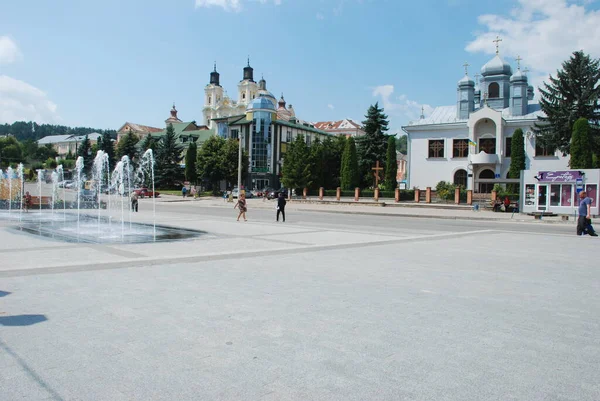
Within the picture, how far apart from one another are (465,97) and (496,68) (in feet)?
16.8

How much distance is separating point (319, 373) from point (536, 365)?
1.99m

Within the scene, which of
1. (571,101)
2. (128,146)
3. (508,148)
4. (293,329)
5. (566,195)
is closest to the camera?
(293,329)

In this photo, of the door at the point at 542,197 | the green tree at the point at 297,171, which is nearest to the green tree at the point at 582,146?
the door at the point at 542,197

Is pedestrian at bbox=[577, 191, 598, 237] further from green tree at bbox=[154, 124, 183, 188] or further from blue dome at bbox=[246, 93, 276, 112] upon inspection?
green tree at bbox=[154, 124, 183, 188]

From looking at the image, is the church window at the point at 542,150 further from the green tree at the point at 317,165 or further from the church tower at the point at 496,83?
the green tree at the point at 317,165

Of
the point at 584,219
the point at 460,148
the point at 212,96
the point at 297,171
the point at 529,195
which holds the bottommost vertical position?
the point at 584,219

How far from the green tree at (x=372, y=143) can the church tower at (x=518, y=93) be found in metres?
15.0

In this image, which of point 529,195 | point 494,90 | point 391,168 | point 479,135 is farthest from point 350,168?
point 529,195

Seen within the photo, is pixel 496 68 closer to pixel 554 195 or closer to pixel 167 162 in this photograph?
pixel 554 195

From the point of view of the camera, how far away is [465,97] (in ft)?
186

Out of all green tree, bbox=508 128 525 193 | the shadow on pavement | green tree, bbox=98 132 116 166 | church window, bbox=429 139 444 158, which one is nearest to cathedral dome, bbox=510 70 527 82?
green tree, bbox=508 128 525 193

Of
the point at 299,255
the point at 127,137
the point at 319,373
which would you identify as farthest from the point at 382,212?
the point at 127,137

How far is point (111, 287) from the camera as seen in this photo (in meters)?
7.32

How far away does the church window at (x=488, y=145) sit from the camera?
52.9m
